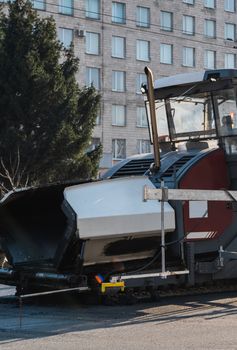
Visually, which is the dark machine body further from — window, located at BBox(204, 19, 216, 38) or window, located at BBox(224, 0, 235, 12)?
window, located at BBox(224, 0, 235, 12)

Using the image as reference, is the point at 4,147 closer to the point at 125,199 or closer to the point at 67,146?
the point at 67,146

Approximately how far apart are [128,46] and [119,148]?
767cm

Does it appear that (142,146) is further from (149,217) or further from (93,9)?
(149,217)

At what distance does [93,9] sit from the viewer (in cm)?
Result: 4947

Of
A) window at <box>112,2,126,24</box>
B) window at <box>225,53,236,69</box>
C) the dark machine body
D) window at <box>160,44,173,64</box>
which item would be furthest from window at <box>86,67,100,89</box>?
the dark machine body

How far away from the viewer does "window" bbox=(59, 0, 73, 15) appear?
47.7 meters

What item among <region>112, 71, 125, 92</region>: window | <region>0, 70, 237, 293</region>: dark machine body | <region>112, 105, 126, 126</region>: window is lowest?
<region>0, 70, 237, 293</region>: dark machine body

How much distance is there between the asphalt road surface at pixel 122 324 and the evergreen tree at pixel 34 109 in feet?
36.6

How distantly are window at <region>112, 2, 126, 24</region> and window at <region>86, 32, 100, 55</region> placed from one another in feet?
6.58

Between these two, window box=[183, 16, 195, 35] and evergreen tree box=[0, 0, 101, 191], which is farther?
window box=[183, 16, 195, 35]

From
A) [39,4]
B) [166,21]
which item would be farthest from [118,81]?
[39,4]

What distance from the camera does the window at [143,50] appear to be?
5191 centimetres

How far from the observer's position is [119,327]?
8.94 meters

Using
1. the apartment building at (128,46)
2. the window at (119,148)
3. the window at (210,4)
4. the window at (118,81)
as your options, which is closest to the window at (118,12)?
the apartment building at (128,46)
